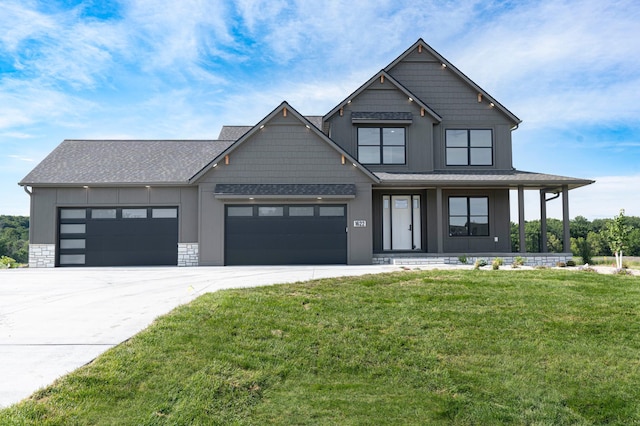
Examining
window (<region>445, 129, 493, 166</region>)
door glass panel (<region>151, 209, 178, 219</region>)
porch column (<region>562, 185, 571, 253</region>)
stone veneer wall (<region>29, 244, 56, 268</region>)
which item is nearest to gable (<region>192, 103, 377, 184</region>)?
door glass panel (<region>151, 209, 178, 219</region>)

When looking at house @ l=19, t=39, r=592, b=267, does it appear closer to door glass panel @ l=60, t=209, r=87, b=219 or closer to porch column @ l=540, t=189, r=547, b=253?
door glass panel @ l=60, t=209, r=87, b=219

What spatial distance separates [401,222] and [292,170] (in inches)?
219

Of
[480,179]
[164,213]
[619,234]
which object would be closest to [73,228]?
[164,213]

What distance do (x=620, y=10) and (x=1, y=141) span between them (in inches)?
1167

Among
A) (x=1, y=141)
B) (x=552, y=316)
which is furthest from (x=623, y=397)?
(x=1, y=141)

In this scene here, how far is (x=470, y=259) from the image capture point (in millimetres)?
16984

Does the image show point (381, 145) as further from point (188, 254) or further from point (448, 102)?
point (188, 254)

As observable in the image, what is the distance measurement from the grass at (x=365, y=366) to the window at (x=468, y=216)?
1081 cm

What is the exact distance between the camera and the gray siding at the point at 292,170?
1666cm

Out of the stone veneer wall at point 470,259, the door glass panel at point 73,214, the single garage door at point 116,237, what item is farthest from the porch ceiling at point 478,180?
the door glass panel at point 73,214

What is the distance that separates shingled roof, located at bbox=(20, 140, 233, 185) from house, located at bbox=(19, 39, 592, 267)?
0.32ft

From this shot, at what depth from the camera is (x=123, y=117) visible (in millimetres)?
21984

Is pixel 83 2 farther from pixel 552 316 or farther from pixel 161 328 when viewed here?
pixel 552 316

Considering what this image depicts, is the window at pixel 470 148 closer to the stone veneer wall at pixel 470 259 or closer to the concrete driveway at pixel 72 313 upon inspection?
the stone veneer wall at pixel 470 259
